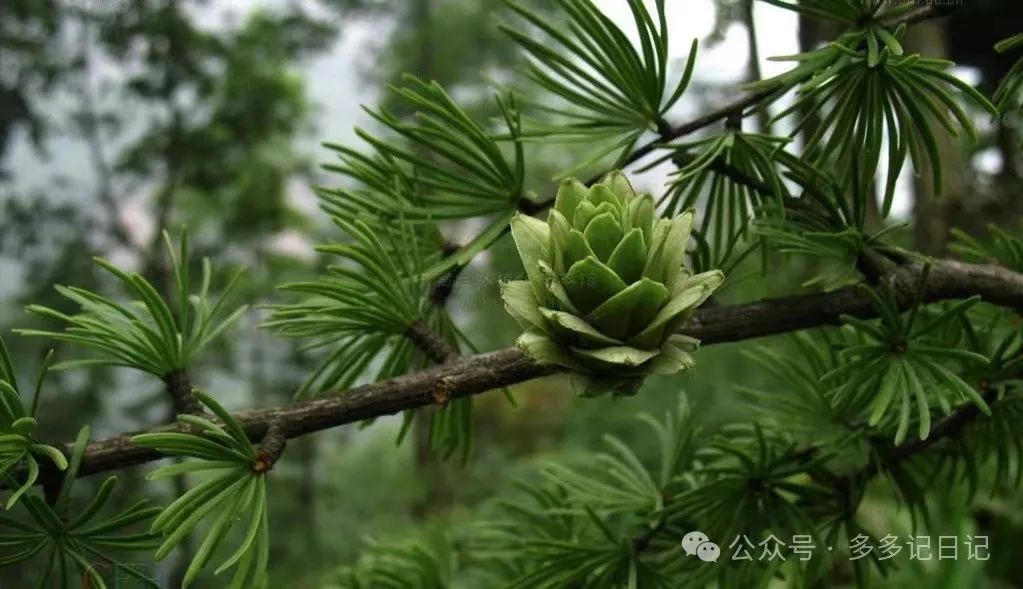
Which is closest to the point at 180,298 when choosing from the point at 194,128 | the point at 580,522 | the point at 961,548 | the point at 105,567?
the point at 105,567

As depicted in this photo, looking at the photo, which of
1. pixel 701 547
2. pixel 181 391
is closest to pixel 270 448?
pixel 181 391

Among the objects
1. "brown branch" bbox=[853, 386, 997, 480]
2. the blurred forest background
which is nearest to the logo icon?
"brown branch" bbox=[853, 386, 997, 480]

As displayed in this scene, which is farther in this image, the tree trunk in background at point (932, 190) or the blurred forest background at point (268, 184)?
the blurred forest background at point (268, 184)

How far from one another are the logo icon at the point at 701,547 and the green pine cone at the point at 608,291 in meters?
0.12

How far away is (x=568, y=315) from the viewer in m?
0.17

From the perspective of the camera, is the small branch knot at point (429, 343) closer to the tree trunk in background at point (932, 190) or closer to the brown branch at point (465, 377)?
the brown branch at point (465, 377)

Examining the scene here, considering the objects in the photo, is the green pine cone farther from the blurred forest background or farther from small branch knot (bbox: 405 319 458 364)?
the blurred forest background

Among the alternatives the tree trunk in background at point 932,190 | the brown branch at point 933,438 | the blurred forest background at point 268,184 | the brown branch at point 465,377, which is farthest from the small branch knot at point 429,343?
the tree trunk in background at point 932,190

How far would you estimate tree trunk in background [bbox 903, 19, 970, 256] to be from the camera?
49cm

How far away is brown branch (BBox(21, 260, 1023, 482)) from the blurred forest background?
27 centimetres

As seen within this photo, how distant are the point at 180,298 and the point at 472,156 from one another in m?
0.09

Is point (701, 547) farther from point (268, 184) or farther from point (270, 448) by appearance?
point (268, 184)

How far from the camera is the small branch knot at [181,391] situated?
0.75 ft

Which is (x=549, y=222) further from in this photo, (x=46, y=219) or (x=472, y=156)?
(x=46, y=219)
